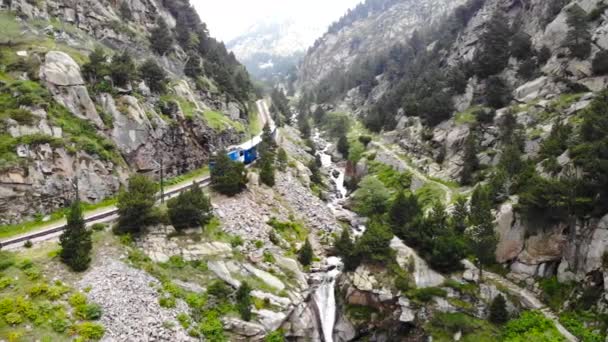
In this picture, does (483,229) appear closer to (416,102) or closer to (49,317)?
(49,317)

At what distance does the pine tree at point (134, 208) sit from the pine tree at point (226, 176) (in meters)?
14.1

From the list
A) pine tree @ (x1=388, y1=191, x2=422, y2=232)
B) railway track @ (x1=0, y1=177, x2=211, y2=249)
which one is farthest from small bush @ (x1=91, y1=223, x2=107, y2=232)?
pine tree @ (x1=388, y1=191, x2=422, y2=232)

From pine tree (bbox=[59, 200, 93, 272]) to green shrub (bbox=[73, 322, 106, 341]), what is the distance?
21.6ft

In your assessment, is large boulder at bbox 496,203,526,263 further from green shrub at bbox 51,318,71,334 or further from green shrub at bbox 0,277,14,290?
green shrub at bbox 0,277,14,290

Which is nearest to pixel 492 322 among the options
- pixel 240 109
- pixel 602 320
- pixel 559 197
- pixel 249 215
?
pixel 602 320

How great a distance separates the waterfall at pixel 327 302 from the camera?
46.1 metres

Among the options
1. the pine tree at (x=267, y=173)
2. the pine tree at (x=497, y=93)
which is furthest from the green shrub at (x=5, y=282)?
the pine tree at (x=497, y=93)

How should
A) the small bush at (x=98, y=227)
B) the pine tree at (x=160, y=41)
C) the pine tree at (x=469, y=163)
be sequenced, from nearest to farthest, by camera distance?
the small bush at (x=98, y=227)
the pine tree at (x=469, y=163)
the pine tree at (x=160, y=41)

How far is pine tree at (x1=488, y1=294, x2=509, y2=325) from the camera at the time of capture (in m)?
40.8

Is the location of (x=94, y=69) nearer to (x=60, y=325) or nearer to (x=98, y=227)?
(x=98, y=227)

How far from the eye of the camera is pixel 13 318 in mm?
31469

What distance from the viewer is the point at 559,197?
4247 cm

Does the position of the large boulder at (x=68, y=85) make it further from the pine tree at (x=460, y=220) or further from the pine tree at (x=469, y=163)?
the pine tree at (x=469, y=163)

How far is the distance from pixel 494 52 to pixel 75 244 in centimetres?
8365
